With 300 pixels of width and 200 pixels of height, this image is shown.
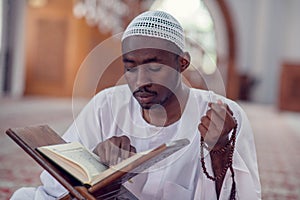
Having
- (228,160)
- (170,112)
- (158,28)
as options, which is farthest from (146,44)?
(228,160)

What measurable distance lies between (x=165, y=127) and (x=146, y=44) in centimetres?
30

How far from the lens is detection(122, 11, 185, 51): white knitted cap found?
1.36 metres

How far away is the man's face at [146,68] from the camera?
52.5 inches

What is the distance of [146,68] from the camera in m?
1.34

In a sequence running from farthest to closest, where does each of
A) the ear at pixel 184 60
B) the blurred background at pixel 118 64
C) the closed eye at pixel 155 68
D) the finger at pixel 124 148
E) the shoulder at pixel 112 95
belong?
the blurred background at pixel 118 64
the shoulder at pixel 112 95
the ear at pixel 184 60
the closed eye at pixel 155 68
the finger at pixel 124 148

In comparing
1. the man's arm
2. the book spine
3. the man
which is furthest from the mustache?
the book spine

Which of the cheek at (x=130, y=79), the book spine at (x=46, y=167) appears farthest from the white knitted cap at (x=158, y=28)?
the book spine at (x=46, y=167)

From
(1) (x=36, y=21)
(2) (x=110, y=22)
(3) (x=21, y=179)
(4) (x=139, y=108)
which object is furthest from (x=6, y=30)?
(4) (x=139, y=108)

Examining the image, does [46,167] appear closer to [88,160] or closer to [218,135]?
[88,160]

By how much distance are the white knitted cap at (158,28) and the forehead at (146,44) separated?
0.04 ft

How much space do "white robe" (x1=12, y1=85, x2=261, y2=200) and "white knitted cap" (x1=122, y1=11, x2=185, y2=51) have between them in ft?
0.79

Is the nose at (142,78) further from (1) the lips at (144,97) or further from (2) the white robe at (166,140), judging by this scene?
(2) the white robe at (166,140)

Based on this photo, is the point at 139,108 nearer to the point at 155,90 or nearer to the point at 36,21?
the point at 155,90

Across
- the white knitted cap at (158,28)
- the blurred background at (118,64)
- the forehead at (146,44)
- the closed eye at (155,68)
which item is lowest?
the blurred background at (118,64)
